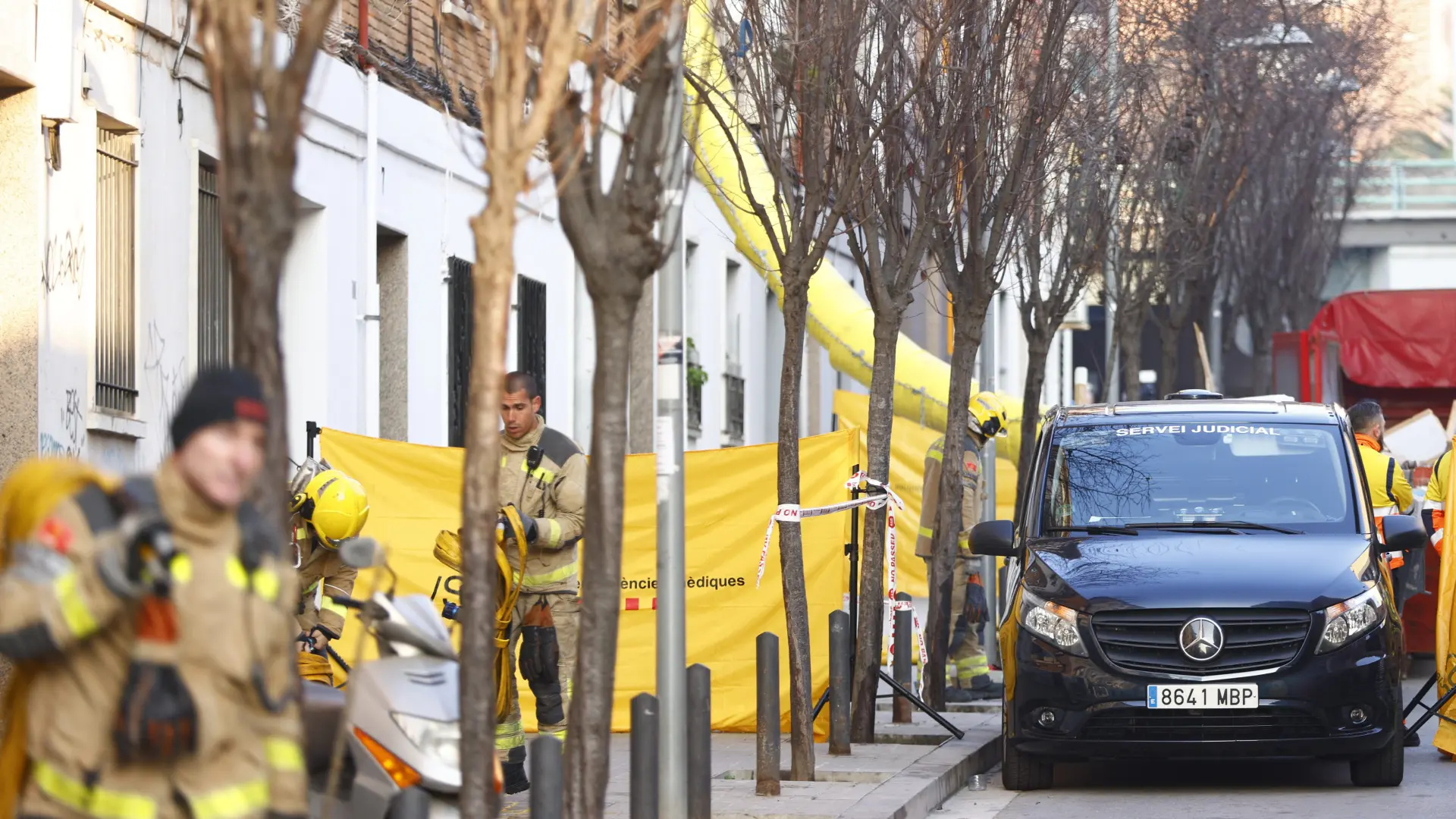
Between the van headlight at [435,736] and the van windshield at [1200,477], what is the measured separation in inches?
248

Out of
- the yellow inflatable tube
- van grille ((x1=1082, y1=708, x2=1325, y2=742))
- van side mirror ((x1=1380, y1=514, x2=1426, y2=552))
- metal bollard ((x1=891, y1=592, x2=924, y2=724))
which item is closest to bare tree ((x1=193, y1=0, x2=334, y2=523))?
van grille ((x1=1082, y1=708, x2=1325, y2=742))

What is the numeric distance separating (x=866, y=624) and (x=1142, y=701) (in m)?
2.16

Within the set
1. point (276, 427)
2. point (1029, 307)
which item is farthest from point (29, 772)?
point (1029, 307)

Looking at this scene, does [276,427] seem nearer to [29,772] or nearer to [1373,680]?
[29,772]

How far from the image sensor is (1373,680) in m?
11.1

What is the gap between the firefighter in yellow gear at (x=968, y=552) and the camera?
1653 centimetres

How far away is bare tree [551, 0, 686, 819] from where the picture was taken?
24.5ft

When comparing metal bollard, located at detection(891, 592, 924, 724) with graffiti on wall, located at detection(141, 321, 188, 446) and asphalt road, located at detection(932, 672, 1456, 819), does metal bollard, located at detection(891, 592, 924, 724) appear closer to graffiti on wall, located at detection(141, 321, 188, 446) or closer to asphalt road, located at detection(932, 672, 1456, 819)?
asphalt road, located at detection(932, 672, 1456, 819)

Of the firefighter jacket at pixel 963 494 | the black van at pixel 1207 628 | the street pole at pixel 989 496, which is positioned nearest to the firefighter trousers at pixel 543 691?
the black van at pixel 1207 628

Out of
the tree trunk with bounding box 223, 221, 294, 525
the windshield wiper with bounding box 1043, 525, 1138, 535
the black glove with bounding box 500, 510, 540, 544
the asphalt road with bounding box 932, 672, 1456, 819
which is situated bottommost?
the asphalt road with bounding box 932, 672, 1456, 819

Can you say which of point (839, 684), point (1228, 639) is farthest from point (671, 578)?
point (1228, 639)

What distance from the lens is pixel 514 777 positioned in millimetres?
10320

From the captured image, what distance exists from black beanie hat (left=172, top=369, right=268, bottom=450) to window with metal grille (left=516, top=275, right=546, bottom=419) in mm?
14666

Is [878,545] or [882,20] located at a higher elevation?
[882,20]
